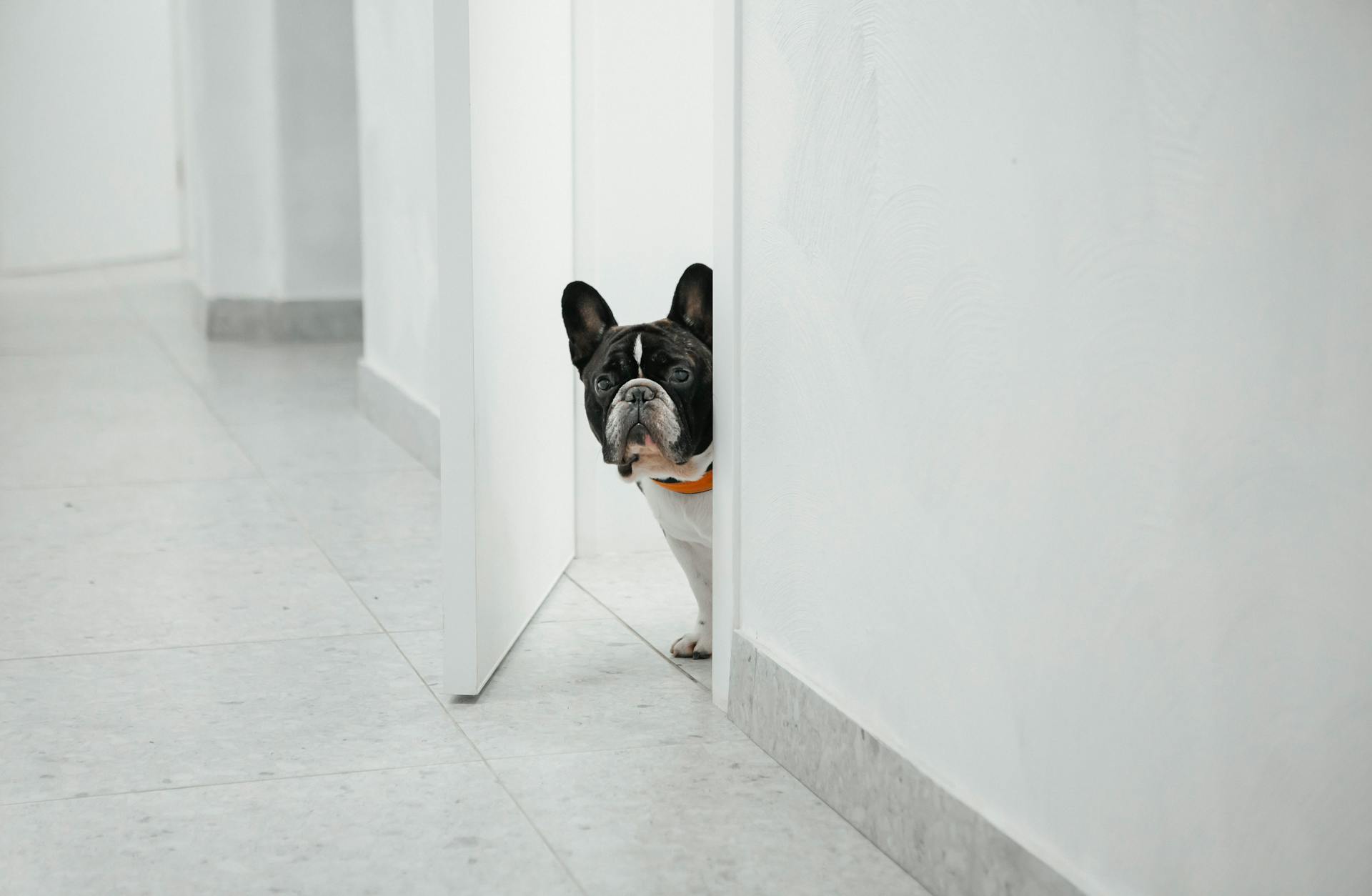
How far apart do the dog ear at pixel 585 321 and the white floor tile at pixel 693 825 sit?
68cm

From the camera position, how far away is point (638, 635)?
2.69 metres

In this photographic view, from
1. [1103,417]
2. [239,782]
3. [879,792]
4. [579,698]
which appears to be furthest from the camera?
[579,698]

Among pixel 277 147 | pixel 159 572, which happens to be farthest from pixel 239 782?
pixel 277 147

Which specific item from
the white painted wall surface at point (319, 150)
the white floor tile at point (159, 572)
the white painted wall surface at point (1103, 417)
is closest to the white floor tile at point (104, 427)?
the white floor tile at point (159, 572)

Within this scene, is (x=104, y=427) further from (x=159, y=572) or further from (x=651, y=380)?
(x=651, y=380)

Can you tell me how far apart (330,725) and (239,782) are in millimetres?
249

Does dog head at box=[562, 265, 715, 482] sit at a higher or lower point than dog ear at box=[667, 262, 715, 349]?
lower

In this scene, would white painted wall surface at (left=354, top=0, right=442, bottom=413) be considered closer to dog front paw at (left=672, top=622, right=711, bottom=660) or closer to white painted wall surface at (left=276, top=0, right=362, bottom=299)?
dog front paw at (left=672, top=622, right=711, bottom=660)

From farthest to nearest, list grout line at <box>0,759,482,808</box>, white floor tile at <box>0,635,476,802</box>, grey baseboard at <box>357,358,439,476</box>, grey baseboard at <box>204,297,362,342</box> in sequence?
grey baseboard at <box>204,297,362,342</box>
grey baseboard at <box>357,358,439,476</box>
white floor tile at <box>0,635,476,802</box>
grout line at <box>0,759,482,808</box>

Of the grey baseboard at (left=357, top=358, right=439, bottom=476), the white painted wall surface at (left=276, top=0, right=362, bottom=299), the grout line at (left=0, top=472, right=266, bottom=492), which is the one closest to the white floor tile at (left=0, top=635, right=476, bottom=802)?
the grout line at (left=0, top=472, right=266, bottom=492)

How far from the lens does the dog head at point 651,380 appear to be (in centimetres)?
220

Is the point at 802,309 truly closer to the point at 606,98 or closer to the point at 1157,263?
the point at 1157,263

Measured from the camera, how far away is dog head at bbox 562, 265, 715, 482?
2199mm

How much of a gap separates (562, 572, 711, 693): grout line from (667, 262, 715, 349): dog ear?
0.56 meters
